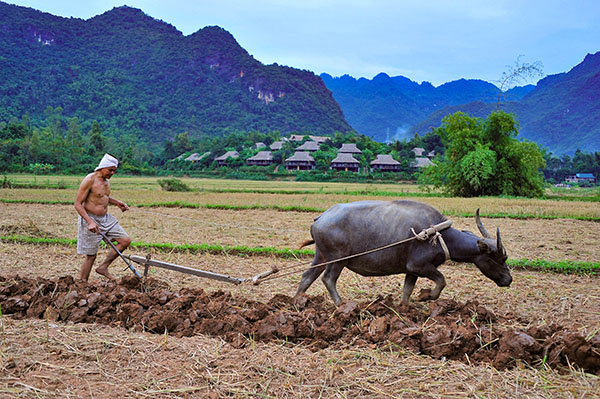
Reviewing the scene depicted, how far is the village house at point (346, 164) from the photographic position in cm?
5459

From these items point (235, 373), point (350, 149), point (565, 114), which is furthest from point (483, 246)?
point (565, 114)

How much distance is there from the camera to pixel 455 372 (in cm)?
328

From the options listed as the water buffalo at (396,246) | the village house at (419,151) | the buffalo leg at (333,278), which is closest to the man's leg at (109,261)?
the water buffalo at (396,246)

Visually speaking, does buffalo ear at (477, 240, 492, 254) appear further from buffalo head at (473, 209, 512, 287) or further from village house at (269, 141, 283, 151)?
village house at (269, 141, 283, 151)

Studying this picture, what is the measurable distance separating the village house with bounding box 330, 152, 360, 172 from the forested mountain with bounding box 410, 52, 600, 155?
50.1 metres

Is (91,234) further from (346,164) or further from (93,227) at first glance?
(346,164)

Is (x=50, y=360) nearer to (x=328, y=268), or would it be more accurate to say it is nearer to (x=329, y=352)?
(x=329, y=352)

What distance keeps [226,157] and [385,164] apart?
809 inches

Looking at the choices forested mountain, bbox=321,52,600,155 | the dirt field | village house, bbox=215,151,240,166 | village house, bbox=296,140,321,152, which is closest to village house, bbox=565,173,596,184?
forested mountain, bbox=321,52,600,155

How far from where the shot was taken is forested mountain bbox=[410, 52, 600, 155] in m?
96.2

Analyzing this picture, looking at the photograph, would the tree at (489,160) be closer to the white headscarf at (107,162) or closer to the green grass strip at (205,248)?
the green grass strip at (205,248)

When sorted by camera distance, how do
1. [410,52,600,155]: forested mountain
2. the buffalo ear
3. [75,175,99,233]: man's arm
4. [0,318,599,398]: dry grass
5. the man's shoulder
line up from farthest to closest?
A: [410,52,600,155]: forested mountain < the man's shoulder < [75,175,99,233]: man's arm < the buffalo ear < [0,318,599,398]: dry grass

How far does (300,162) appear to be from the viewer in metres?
55.6

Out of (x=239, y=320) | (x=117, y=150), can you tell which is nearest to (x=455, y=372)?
(x=239, y=320)
